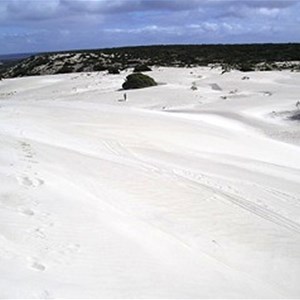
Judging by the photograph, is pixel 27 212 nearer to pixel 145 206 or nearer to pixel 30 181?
pixel 30 181

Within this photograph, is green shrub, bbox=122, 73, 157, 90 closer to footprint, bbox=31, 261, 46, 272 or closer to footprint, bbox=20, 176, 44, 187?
footprint, bbox=20, 176, 44, 187

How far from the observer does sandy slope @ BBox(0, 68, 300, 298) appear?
5191 millimetres

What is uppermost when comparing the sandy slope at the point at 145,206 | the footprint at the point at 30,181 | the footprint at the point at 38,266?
the footprint at the point at 30,181

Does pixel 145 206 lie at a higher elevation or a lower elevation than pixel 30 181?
lower

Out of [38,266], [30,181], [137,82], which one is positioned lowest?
[38,266]

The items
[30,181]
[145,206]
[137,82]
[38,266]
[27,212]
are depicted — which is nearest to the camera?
[38,266]

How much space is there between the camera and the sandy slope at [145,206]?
5191 millimetres

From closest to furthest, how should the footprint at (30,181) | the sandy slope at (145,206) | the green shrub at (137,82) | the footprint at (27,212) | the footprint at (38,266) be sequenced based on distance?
the footprint at (38,266) < the sandy slope at (145,206) < the footprint at (27,212) < the footprint at (30,181) < the green shrub at (137,82)

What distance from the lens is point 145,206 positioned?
26.1 ft

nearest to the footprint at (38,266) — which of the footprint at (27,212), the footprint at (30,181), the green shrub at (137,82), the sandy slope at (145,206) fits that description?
the sandy slope at (145,206)

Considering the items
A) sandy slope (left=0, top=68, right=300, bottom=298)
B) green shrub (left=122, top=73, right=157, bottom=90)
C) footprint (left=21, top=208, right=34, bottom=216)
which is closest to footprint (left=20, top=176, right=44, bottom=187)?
sandy slope (left=0, top=68, right=300, bottom=298)

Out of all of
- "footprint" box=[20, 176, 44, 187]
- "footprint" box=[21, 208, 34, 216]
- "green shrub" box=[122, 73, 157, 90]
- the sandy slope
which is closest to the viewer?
the sandy slope

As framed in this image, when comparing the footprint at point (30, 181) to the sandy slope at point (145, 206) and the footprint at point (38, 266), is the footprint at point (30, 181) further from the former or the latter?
the footprint at point (38, 266)

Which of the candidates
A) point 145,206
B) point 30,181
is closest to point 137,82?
point 30,181
